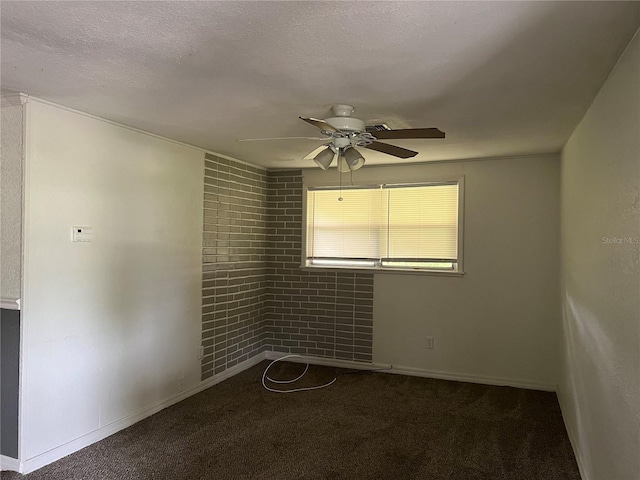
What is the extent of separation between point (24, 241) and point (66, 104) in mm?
893

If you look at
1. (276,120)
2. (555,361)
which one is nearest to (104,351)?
(276,120)

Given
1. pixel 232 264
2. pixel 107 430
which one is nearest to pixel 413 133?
pixel 232 264

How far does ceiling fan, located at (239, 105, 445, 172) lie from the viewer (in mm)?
2488

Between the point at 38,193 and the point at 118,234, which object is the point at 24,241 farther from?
the point at 118,234

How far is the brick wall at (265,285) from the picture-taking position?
443cm

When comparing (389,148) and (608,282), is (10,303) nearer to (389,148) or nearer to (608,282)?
(389,148)

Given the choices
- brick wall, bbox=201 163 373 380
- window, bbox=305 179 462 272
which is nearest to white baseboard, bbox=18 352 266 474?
brick wall, bbox=201 163 373 380

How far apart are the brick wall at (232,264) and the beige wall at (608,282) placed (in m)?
3.06

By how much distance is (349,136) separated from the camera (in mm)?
2834

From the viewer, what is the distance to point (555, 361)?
421 centimetres

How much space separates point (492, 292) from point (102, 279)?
11.4ft

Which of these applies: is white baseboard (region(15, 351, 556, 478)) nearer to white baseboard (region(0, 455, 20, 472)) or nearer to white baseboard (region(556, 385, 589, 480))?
white baseboard (region(0, 455, 20, 472))

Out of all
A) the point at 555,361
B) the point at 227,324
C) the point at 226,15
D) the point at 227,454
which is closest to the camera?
the point at 226,15

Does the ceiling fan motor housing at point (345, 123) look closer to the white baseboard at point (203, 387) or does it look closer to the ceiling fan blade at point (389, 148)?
the ceiling fan blade at point (389, 148)
